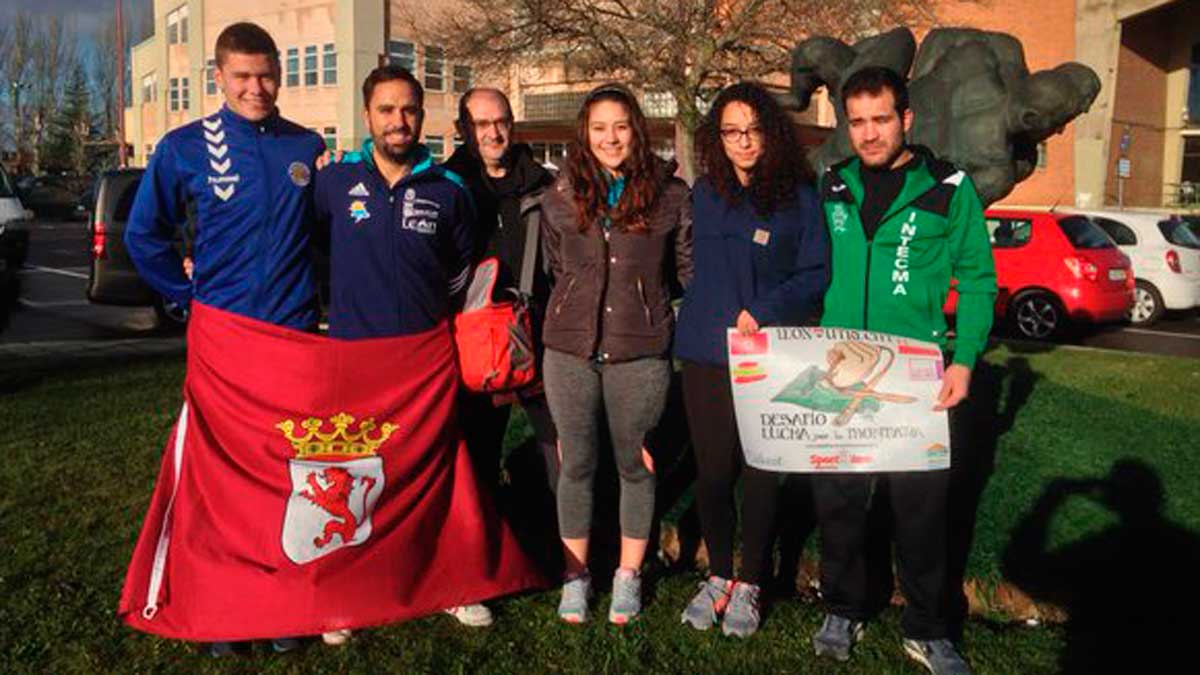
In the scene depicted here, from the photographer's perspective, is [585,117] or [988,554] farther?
[988,554]

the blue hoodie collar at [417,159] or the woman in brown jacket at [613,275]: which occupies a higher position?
the blue hoodie collar at [417,159]

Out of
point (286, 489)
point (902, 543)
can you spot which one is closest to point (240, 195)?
point (286, 489)

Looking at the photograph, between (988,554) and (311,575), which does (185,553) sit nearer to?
(311,575)

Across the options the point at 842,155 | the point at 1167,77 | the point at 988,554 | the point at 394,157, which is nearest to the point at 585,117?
the point at 394,157

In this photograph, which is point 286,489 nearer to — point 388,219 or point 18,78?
point 388,219

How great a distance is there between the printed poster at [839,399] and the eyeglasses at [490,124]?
132 cm

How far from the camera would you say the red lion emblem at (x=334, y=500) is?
3.80 m

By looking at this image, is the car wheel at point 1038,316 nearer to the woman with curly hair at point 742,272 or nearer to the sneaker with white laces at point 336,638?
the woman with curly hair at point 742,272

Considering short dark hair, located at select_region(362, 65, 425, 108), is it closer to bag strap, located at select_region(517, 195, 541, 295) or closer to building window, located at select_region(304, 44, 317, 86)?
bag strap, located at select_region(517, 195, 541, 295)

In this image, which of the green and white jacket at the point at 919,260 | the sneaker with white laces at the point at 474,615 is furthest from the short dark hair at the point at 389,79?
the sneaker with white laces at the point at 474,615

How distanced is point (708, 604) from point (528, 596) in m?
0.79

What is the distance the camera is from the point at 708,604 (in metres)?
4.04

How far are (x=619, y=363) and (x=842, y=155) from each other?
3.22 m

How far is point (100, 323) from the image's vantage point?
13.6 meters
